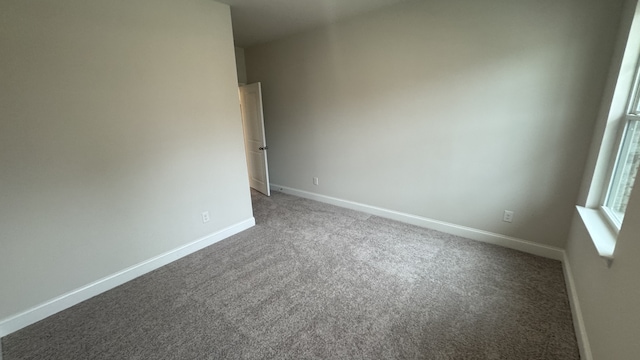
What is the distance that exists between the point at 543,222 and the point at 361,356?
7.11ft

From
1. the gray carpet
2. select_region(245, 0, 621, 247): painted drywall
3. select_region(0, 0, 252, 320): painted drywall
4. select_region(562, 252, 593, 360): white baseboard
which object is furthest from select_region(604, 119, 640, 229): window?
select_region(0, 0, 252, 320): painted drywall

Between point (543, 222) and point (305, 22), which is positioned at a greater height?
point (305, 22)

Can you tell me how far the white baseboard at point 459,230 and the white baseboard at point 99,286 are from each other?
1.77 m

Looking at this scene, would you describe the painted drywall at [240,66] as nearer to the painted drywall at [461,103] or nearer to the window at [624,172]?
the painted drywall at [461,103]

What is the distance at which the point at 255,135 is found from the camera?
4.35 metres

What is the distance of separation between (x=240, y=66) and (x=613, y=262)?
4.90 metres

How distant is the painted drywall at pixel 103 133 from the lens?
172 cm

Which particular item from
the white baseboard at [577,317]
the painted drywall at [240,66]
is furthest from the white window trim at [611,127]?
the painted drywall at [240,66]

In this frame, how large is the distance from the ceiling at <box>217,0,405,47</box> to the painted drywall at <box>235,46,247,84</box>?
81cm

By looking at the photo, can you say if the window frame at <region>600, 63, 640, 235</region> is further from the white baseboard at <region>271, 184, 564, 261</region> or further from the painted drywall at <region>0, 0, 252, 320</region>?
the painted drywall at <region>0, 0, 252, 320</region>

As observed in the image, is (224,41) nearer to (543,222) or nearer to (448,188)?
(448,188)

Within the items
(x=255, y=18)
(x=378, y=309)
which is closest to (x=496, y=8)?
(x=255, y=18)

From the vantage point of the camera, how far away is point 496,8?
2.26 m

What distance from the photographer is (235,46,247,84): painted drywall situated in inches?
174
